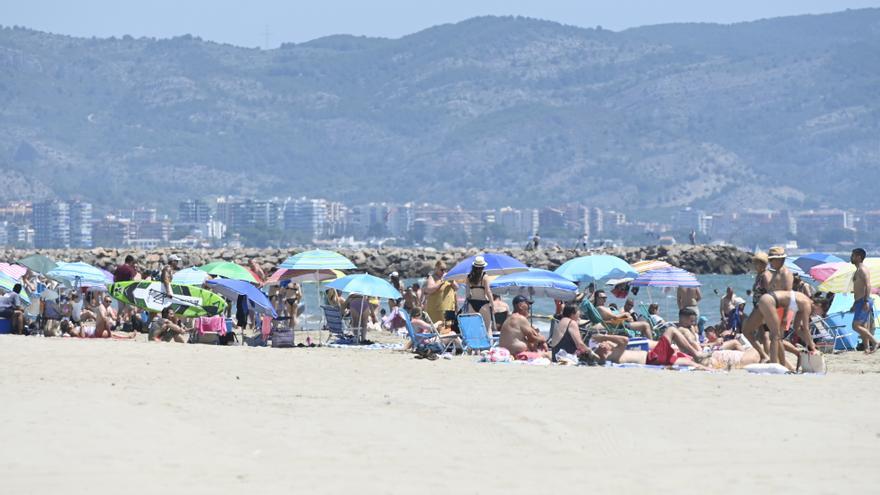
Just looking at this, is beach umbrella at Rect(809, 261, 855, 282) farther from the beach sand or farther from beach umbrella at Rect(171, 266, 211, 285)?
beach umbrella at Rect(171, 266, 211, 285)

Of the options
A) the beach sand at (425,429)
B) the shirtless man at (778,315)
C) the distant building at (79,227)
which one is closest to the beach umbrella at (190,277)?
the beach sand at (425,429)

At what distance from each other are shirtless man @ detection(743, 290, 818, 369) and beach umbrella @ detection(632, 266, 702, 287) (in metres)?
4.87

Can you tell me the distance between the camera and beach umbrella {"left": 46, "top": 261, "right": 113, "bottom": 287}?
1695 cm

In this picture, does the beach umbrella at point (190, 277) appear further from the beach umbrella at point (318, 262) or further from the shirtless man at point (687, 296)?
the shirtless man at point (687, 296)

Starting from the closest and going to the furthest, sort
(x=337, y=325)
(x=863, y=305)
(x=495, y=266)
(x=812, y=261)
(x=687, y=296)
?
(x=863, y=305)
(x=337, y=325)
(x=495, y=266)
(x=687, y=296)
(x=812, y=261)

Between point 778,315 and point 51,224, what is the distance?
180m

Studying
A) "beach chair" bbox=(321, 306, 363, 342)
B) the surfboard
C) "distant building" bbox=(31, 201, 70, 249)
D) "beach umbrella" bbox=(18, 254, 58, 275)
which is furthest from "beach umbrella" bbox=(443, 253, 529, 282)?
"distant building" bbox=(31, 201, 70, 249)

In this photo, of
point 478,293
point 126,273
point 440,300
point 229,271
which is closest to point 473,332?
point 478,293

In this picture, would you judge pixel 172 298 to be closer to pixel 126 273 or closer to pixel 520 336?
pixel 126 273

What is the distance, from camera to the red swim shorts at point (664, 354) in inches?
459

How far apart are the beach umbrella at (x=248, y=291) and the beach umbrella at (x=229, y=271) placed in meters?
2.20

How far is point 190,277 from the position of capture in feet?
56.7

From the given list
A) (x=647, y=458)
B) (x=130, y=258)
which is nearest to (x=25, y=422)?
(x=647, y=458)

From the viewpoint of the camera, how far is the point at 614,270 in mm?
15938
